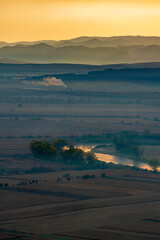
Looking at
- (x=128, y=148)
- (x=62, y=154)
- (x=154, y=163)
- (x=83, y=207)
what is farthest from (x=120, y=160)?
(x=83, y=207)

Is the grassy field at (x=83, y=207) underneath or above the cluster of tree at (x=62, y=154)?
underneath

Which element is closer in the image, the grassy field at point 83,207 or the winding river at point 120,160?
the grassy field at point 83,207

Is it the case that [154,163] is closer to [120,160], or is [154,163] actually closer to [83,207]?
[120,160]

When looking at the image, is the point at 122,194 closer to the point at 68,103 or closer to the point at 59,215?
the point at 59,215

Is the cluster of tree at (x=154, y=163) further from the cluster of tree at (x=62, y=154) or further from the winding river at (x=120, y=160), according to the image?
the cluster of tree at (x=62, y=154)

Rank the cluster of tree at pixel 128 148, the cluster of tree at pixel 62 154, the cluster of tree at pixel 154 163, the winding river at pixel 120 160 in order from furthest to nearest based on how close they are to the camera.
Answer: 1. the cluster of tree at pixel 128 148
2. the winding river at pixel 120 160
3. the cluster of tree at pixel 62 154
4. the cluster of tree at pixel 154 163

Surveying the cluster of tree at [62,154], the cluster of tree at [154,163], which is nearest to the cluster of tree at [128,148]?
the cluster of tree at [154,163]

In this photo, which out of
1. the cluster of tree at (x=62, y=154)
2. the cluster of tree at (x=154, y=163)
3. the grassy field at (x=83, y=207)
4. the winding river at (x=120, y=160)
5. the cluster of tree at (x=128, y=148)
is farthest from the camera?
A: the cluster of tree at (x=128, y=148)

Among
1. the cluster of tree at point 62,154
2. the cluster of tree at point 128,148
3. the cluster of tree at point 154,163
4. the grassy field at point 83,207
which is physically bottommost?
the grassy field at point 83,207

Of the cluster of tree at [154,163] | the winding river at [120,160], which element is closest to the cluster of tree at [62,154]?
the winding river at [120,160]
